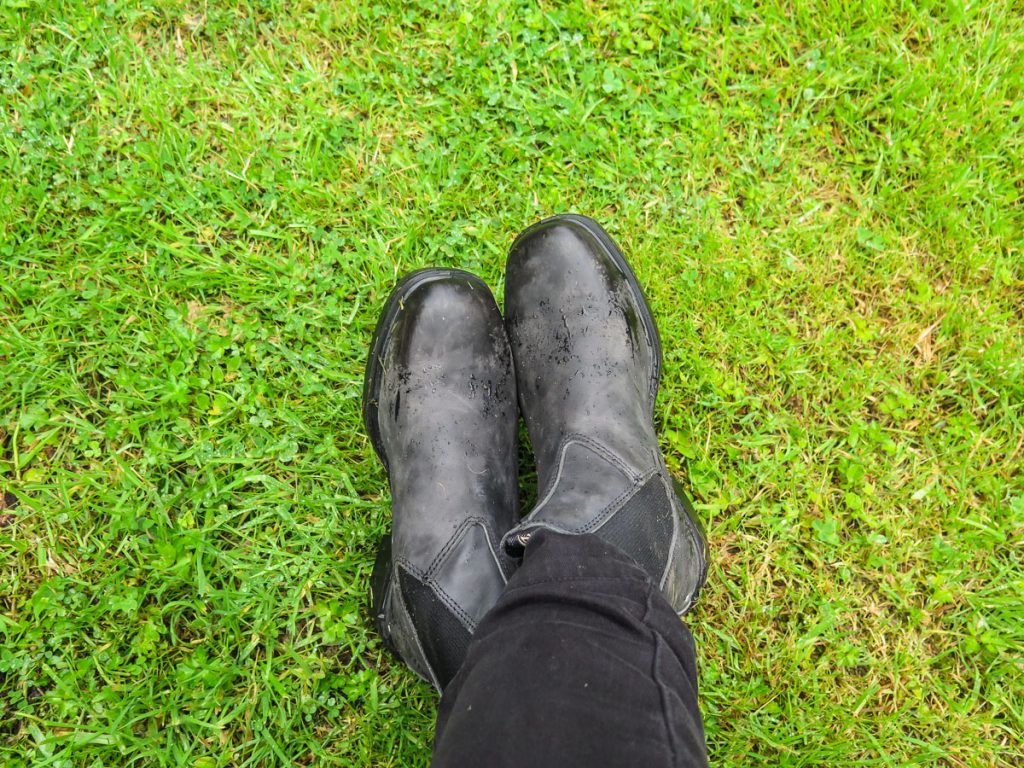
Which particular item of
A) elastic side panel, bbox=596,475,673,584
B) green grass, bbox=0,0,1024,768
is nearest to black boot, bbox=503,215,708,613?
elastic side panel, bbox=596,475,673,584

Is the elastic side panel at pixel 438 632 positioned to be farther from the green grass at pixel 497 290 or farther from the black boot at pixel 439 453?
the green grass at pixel 497 290

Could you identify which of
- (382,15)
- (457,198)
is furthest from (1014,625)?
(382,15)

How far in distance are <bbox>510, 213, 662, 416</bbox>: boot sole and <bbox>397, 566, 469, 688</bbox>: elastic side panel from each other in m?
0.83

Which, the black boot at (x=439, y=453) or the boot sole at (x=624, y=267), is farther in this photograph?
the boot sole at (x=624, y=267)

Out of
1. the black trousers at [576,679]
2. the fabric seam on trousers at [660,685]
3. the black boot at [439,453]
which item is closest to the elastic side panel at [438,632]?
the black boot at [439,453]

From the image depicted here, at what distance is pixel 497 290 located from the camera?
6.73 feet

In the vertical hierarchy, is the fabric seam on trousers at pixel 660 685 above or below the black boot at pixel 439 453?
above

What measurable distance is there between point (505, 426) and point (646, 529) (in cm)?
51

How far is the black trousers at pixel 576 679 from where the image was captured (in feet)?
3.43

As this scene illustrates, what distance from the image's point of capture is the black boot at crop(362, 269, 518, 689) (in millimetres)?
1641

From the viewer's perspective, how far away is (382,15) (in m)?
2.08

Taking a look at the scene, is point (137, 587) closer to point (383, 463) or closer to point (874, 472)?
point (383, 463)

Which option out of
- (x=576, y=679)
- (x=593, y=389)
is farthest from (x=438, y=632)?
(x=593, y=389)

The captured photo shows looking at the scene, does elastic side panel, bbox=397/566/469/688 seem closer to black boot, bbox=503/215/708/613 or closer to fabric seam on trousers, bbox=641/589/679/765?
black boot, bbox=503/215/708/613
